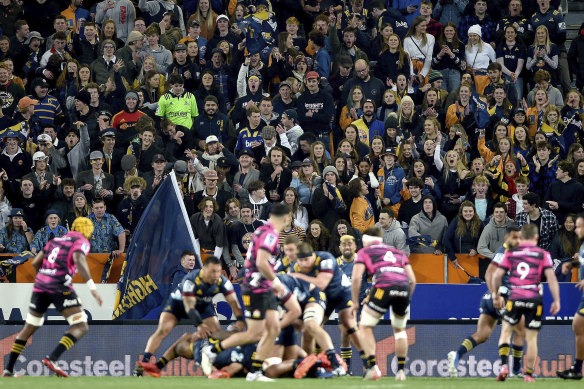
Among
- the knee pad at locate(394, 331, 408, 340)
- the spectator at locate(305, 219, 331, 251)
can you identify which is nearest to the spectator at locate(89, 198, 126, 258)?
the spectator at locate(305, 219, 331, 251)

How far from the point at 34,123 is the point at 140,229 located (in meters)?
4.69

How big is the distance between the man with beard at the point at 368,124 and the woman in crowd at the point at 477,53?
9.43 feet

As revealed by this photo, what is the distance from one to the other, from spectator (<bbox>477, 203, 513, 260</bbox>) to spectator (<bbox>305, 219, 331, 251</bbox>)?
8.37 ft

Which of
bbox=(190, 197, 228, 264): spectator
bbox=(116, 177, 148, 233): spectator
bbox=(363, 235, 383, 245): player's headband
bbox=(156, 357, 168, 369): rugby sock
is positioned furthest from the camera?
bbox=(116, 177, 148, 233): spectator

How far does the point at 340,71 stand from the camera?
24750 mm

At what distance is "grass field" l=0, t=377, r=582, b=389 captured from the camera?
46.6ft

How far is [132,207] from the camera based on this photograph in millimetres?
21094

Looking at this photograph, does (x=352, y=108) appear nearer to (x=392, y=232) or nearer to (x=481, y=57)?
(x=481, y=57)

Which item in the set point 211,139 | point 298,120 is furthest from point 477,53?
point 211,139

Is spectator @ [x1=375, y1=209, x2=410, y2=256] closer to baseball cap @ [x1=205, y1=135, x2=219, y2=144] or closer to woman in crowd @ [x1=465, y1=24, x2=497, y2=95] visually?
baseball cap @ [x1=205, y1=135, x2=219, y2=144]

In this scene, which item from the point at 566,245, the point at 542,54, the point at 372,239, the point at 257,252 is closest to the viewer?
the point at 257,252

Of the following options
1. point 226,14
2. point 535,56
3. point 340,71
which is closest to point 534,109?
point 535,56

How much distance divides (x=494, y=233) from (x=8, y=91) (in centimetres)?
1010

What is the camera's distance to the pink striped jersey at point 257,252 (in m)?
15.1
